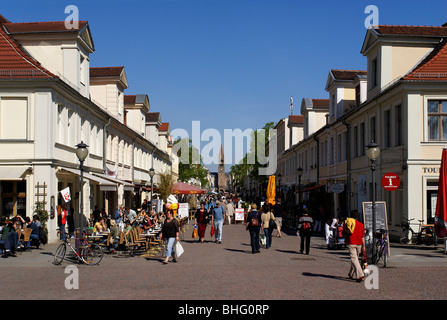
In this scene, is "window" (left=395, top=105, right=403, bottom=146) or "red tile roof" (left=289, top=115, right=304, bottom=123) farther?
"red tile roof" (left=289, top=115, right=304, bottom=123)

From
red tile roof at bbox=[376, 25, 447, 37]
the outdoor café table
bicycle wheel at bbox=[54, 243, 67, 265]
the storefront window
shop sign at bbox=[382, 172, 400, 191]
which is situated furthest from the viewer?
red tile roof at bbox=[376, 25, 447, 37]

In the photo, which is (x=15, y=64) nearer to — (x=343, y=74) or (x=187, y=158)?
(x=343, y=74)

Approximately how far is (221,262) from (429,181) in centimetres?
1049

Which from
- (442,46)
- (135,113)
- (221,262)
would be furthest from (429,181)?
(135,113)

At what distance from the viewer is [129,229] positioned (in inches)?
784

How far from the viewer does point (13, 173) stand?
847 inches

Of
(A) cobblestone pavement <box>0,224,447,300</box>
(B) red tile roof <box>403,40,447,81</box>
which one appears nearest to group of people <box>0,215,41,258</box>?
(A) cobblestone pavement <box>0,224,447,300</box>

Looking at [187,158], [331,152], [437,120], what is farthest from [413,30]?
[187,158]

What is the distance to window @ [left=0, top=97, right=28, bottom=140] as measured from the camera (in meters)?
21.9

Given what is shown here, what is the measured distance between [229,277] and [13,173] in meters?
12.3

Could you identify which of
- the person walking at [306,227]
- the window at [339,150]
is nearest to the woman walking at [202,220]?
the person walking at [306,227]

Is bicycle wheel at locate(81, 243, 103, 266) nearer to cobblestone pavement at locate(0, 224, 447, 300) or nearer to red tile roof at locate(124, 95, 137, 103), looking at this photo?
cobblestone pavement at locate(0, 224, 447, 300)

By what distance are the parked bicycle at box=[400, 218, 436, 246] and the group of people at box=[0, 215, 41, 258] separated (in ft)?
47.4
